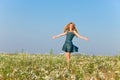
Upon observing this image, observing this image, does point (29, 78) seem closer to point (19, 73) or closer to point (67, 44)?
point (19, 73)

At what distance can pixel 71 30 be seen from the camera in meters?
23.1

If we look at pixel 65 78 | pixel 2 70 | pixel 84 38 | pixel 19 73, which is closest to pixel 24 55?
pixel 84 38

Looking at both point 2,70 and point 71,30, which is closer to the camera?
point 2,70

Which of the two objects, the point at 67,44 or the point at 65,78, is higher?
the point at 67,44

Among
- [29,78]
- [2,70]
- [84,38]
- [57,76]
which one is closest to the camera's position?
[57,76]

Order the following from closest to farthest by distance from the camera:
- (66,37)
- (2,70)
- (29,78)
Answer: (29,78) → (2,70) → (66,37)

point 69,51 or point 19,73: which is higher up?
point 69,51

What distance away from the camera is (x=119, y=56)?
82.1 ft

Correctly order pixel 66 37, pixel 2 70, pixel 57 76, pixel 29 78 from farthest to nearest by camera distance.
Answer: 1. pixel 66 37
2. pixel 2 70
3. pixel 29 78
4. pixel 57 76

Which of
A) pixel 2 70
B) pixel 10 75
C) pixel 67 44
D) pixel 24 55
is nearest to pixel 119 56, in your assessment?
pixel 67 44

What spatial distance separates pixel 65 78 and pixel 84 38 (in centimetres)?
1010

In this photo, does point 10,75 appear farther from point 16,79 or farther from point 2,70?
point 2,70

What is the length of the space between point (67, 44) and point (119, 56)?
357 cm

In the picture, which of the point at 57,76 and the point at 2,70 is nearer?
the point at 57,76
